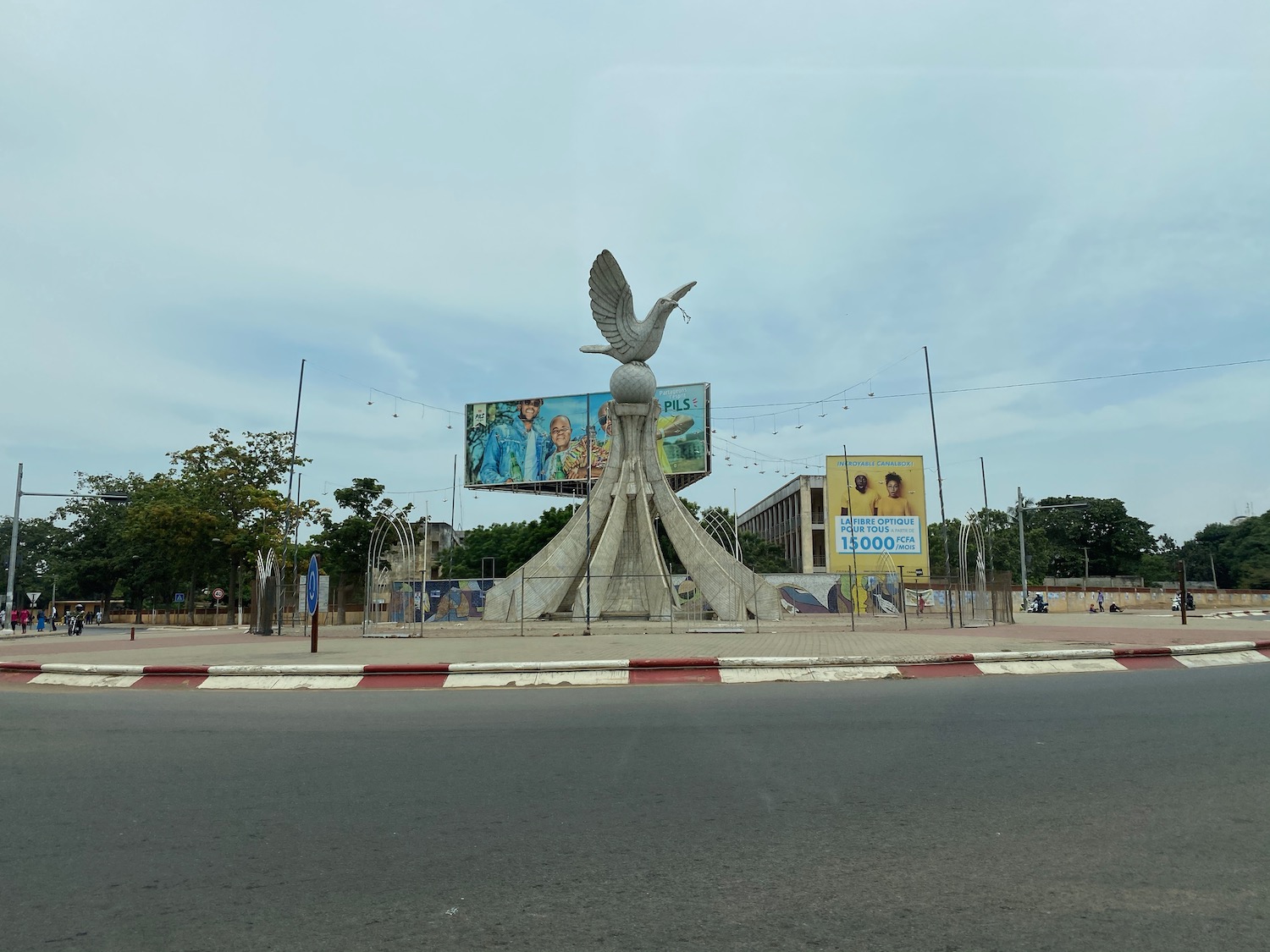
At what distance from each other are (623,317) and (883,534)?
26.8m

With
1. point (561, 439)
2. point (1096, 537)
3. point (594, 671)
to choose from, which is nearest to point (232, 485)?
point (561, 439)

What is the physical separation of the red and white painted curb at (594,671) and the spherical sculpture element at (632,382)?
776 inches

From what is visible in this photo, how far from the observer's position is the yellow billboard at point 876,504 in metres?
50.9

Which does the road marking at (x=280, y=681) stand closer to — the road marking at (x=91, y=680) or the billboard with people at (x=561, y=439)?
the road marking at (x=91, y=680)

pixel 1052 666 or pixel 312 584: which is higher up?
pixel 312 584

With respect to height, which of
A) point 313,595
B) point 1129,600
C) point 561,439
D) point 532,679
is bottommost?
point 532,679

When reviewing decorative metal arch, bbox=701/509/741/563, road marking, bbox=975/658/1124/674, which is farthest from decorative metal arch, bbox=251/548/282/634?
road marking, bbox=975/658/1124/674

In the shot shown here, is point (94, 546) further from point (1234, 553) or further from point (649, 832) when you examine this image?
point (1234, 553)

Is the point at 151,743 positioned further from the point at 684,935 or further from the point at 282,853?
the point at 684,935

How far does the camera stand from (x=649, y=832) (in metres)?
4.11

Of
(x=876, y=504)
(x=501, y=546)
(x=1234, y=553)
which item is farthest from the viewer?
(x=1234, y=553)

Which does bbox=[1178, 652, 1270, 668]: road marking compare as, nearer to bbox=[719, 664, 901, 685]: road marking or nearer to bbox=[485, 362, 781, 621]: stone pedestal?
bbox=[719, 664, 901, 685]: road marking

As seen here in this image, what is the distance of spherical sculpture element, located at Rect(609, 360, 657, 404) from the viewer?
1194 inches

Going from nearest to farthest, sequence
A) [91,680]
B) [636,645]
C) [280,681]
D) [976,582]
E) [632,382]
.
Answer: [280,681]
[91,680]
[636,645]
[976,582]
[632,382]
